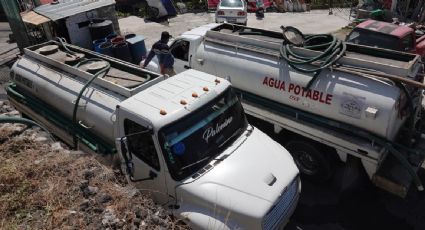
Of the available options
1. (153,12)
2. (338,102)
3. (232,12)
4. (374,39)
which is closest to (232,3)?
(232,12)

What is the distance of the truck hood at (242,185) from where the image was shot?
4.90 m

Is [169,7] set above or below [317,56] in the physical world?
below

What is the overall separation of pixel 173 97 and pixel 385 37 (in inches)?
311

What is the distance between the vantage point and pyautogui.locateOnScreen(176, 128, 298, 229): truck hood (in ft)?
16.1

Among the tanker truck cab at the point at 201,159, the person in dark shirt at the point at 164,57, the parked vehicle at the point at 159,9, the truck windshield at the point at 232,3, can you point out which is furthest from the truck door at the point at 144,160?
the parked vehicle at the point at 159,9

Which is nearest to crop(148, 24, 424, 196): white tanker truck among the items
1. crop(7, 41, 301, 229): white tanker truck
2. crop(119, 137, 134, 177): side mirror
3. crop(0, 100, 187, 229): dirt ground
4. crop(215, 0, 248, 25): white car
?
crop(7, 41, 301, 229): white tanker truck

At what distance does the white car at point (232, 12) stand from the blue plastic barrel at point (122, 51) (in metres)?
8.95

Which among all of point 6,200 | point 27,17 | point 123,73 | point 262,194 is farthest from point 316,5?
point 6,200

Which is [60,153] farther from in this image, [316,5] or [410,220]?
[316,5]

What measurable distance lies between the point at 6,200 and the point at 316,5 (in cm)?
2517

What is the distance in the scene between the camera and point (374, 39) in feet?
35.0

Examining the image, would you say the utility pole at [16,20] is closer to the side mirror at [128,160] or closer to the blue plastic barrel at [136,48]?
the blue plastic barrel at [136,48]

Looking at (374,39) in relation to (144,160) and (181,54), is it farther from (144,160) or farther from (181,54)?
(144,160)

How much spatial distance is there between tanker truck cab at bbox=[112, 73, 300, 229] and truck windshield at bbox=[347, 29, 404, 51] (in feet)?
21.4
